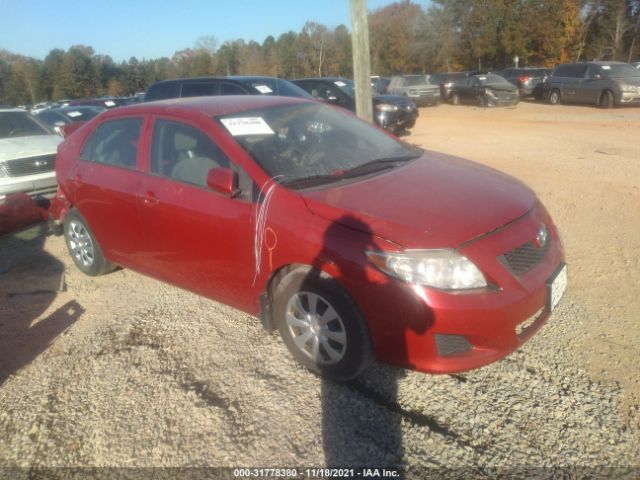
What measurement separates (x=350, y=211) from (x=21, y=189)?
21.3 feet

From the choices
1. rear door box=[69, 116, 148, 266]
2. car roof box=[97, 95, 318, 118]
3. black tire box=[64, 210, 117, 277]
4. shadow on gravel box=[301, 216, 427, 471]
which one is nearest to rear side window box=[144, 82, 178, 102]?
black tire box=[64, 210, 117, 277]

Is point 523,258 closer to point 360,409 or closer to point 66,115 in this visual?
point 360,409

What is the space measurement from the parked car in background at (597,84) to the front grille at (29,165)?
1748 cm

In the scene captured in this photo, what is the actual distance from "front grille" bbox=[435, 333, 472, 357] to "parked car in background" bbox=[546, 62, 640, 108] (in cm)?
1782

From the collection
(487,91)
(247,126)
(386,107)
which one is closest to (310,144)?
(247,126)

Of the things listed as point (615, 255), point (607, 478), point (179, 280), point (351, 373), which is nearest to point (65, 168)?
point (179, 280)

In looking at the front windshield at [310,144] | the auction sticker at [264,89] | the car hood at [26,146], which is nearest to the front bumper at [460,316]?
the front windshield at [310,144]

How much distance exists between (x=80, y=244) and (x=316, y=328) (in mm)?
2945

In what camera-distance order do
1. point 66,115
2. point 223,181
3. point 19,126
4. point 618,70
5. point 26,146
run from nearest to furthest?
point 223,181 → point 26,146 → point 19,126 → point 66,115 → point 618,70

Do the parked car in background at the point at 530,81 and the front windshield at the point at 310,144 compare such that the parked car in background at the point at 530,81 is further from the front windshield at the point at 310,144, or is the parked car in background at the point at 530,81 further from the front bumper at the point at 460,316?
the front bumper at the point at 460,316

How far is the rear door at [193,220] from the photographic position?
3205mm

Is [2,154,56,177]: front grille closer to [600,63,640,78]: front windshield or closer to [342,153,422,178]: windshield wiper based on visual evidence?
[342,153,422,178]: windshield wiper

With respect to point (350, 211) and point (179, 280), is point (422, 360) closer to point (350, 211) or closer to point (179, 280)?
point (350, 211)

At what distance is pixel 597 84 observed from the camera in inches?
693
